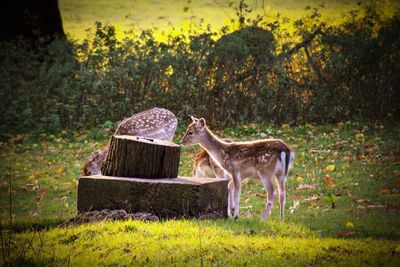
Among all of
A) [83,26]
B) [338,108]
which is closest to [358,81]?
[338,108]

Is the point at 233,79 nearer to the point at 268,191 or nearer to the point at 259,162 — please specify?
the point at 259,162

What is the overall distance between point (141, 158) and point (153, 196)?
1.99 feet

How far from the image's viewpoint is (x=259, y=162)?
934 cm

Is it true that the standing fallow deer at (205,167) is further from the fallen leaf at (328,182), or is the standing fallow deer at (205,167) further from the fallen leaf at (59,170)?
the fallen leaf at (59,170)

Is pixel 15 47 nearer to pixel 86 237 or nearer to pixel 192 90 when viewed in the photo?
pixel 192 90

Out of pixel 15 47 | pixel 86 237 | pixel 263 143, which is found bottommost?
pixel 86 237

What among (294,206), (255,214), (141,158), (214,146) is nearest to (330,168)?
(294,206)

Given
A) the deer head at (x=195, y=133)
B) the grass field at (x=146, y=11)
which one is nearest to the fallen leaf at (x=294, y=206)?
the deer head at (x=195, y=133)

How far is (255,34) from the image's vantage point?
16938mm

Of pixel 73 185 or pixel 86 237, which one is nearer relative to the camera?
pixel 86 237

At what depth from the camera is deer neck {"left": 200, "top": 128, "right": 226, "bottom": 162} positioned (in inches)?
387

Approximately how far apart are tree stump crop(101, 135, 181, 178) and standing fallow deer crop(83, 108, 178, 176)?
121 inches

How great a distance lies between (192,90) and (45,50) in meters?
4.38

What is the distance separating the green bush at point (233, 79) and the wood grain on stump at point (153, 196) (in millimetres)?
8445
